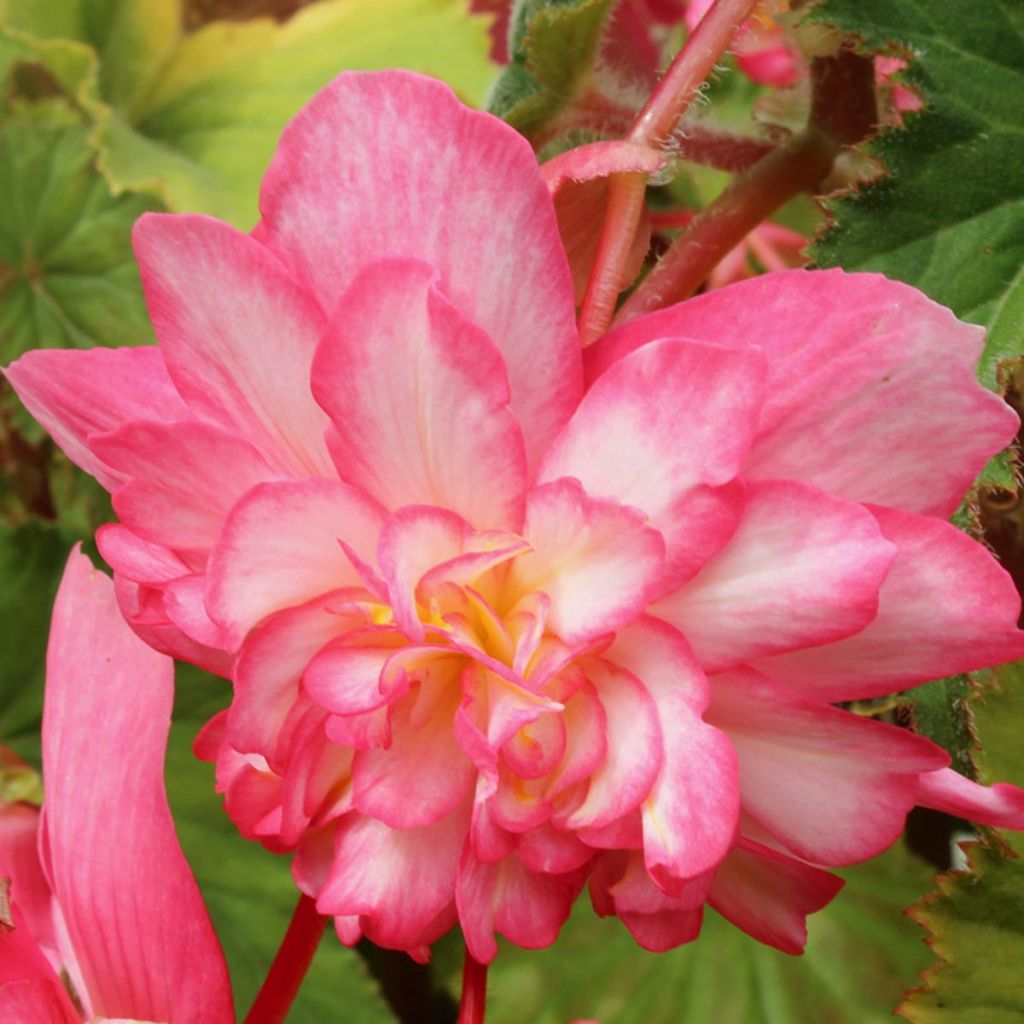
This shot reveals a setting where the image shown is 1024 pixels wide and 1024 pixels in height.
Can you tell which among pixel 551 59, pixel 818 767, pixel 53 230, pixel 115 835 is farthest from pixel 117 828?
pixel 53 230

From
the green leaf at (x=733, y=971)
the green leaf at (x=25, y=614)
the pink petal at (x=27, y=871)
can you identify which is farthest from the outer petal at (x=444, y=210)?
the green leaf at (x=25, y=614)

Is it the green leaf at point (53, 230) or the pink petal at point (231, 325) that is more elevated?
the pink petal at point (231, 325)

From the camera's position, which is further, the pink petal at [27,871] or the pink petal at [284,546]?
the pink petal at [27,871]

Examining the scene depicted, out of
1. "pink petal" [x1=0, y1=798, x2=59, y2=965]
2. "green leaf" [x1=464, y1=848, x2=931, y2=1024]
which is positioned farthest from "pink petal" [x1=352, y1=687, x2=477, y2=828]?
"green leaf" [x1=464, y1=848, x2=931, y2=1024]

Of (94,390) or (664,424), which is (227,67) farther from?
(664,424)

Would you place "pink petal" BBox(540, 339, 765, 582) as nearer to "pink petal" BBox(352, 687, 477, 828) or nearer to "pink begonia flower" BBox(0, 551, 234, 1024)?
"pink petal" BBox(352, 687, 477, 828)

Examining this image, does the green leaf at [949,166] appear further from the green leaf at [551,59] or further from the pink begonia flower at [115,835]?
the pink begonia flower at [115,835]
